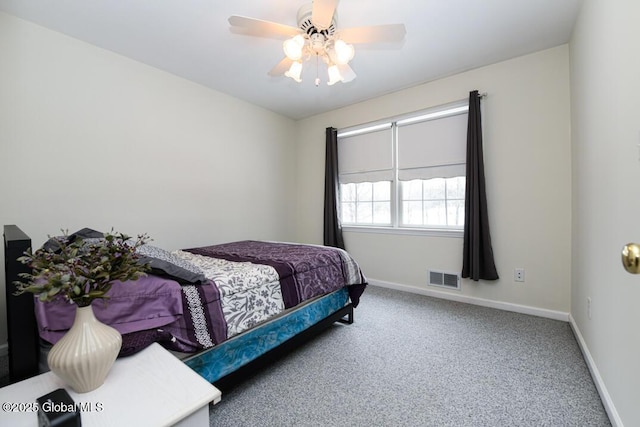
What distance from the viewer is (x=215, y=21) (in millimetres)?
2150

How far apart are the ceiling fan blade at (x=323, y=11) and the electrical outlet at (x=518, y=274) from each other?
9.10ft

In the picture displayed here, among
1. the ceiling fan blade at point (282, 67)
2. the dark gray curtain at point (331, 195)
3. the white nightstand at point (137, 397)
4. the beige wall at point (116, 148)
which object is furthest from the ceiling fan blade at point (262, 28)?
the dark gray curtain at point (331, 195)

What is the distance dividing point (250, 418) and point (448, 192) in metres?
2.85

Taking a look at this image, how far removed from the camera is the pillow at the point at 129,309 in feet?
3.49

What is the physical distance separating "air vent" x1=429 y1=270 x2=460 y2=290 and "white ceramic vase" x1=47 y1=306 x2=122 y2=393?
3063mm

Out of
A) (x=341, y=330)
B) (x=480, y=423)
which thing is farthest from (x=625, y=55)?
(x=341, y=330)

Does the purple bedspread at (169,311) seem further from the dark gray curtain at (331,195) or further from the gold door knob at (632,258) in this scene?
the dark gray curtain at (331,195)

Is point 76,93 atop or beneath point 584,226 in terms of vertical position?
atop

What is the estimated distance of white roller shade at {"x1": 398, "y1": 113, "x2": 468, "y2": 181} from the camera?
306 cm

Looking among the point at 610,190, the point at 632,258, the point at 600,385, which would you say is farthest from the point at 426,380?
the point at 610,190

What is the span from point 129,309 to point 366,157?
126 inches

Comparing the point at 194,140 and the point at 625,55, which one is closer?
the point at 625,55

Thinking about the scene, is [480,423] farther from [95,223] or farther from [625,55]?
[95,223]

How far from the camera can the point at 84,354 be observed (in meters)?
0.87
